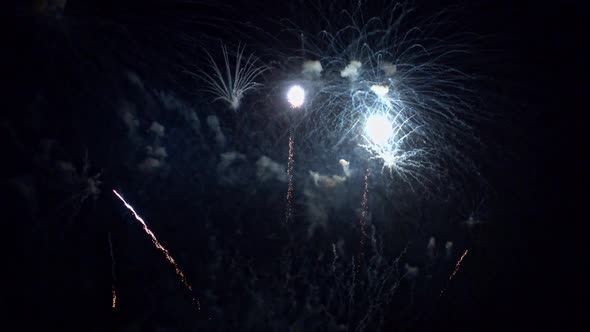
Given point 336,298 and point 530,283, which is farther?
point 530,283

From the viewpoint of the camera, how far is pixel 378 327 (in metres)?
30.2

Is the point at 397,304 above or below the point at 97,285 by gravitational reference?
below

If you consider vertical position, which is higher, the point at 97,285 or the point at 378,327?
the point at 97,285

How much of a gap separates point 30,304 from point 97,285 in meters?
4.30

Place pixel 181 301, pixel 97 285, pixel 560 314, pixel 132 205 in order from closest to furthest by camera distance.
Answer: pixel 132 205 < pixel 97 285 < pixel 181 301 < pixel 560 314

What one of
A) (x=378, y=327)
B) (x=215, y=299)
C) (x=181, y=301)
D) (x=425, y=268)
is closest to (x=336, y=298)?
(x=378, y=327)

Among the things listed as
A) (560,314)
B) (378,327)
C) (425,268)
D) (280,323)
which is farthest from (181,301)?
(560,314)

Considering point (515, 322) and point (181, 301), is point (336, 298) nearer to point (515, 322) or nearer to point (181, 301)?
point (181, 301)

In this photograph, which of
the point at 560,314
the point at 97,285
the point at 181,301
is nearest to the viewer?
the point at 97,285

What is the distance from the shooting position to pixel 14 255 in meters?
22.9

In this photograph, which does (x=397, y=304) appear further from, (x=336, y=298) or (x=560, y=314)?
(x=560, y=314)

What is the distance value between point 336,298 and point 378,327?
15.0 ft

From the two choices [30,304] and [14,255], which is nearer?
[14,255]

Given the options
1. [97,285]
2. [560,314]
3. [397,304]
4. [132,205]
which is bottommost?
[560,314]
